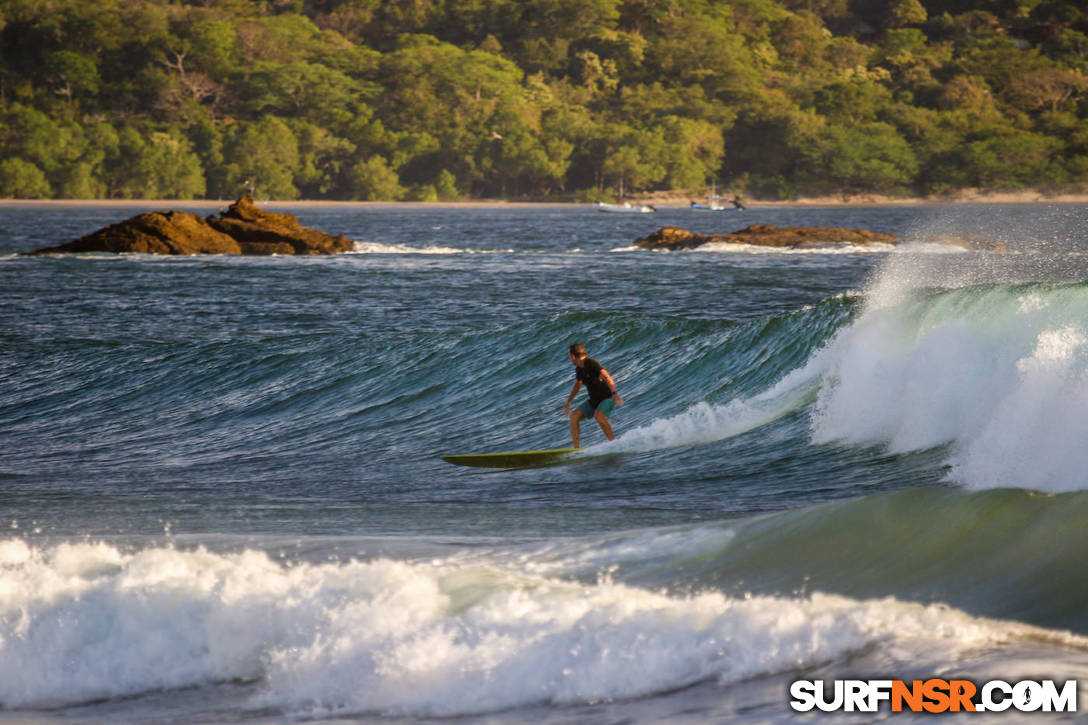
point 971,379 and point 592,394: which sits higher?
point 971,379

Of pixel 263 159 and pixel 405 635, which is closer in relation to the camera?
pixel 405 635

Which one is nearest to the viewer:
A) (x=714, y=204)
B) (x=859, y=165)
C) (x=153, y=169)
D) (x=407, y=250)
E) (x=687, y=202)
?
(x=407, y=250)

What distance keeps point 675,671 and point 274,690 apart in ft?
7.26

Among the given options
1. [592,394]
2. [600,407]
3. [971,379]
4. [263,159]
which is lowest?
[600,407]

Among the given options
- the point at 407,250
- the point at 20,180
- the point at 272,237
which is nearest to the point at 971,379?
the point at 272,237

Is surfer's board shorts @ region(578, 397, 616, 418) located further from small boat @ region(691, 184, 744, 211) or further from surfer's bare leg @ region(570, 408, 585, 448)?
small boat @ region(691, 184, 744, 211)

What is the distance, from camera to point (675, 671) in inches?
273

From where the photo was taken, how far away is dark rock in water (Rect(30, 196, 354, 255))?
177ft

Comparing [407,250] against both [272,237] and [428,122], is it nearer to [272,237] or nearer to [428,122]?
[272,237]

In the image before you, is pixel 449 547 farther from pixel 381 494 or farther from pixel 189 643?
pixel 381 494

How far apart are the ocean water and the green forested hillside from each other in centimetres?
12292

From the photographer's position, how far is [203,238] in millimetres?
54125

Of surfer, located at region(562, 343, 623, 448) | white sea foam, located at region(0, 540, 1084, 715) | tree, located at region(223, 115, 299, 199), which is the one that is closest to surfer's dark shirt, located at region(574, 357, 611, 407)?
surfer, located at region(562, 343, 623, 448)

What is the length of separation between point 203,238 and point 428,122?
103 meters
